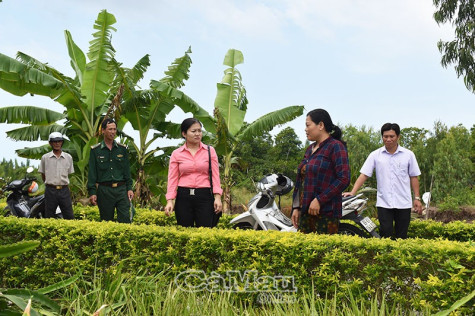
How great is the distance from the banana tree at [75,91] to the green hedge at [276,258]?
6.24m

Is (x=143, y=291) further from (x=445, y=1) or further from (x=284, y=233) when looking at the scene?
(x=445, y=1)

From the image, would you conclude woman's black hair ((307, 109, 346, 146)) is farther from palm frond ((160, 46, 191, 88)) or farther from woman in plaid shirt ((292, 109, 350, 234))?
palm frond ((160, 46, 191, 88))

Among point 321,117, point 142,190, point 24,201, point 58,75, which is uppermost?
point 58,75

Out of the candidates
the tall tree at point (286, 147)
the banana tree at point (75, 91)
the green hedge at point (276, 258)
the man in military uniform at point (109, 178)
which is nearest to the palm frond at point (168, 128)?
the banana tree at point (75, 91)

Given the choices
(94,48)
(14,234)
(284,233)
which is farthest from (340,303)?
(94,48)

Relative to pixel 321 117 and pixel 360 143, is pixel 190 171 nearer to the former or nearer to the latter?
pixel 321 117

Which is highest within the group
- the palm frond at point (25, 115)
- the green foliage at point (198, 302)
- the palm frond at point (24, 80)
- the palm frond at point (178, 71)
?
the palm frond at point (178, 71)

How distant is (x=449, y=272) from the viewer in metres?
3.79

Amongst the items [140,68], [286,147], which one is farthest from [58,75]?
[286,147]

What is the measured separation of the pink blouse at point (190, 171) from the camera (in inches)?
211

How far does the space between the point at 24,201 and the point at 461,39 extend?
25.5 m

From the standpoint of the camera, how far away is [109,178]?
6711 millimetres

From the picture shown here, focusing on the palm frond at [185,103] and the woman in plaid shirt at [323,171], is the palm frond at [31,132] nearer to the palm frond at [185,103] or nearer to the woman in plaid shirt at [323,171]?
the palm frond at [185,103]

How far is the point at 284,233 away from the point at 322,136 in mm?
1051
